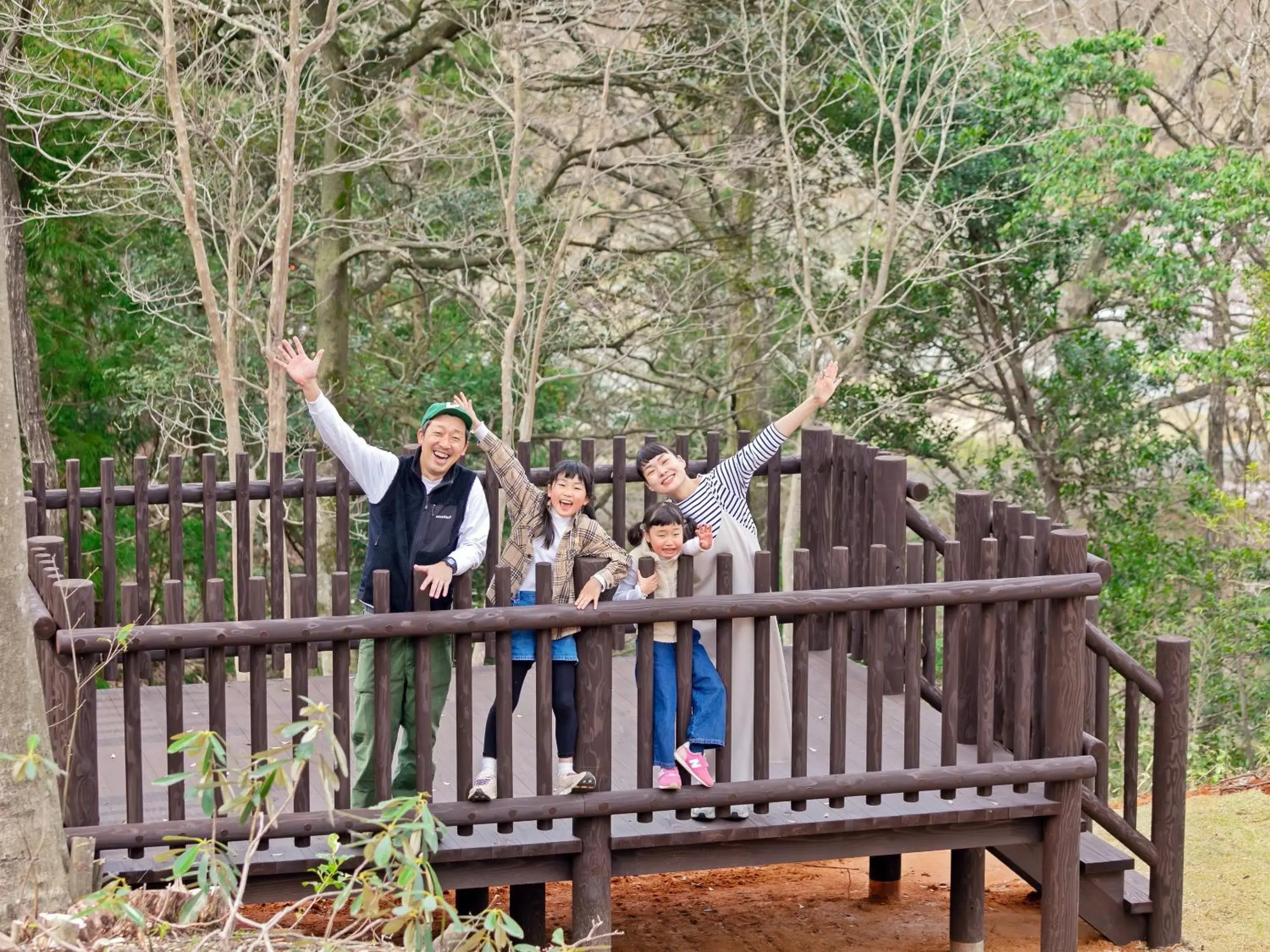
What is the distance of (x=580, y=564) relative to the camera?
5262 millimetres

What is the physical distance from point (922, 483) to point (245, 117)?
10.7 metres

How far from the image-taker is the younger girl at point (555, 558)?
17.8ft

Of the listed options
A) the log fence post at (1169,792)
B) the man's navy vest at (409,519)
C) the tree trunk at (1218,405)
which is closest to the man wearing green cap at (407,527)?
the man's navy vest at (409,519)

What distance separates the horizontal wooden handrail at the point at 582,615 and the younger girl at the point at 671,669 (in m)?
0.14

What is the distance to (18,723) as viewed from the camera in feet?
14.9

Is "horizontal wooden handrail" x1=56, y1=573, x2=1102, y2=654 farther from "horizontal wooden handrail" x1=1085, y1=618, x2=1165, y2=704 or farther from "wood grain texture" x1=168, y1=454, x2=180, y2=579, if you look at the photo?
"wood grain texture" x1=168, y1=454, x2=180, y2=579

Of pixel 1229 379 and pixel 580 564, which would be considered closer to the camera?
pixel 580 564

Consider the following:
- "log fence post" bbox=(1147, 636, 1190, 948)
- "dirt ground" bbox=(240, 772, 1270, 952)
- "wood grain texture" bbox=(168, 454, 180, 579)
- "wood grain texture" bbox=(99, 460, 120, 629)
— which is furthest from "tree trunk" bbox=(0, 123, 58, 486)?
"log fence post" bbox=(1147, 636, 1190, 948)

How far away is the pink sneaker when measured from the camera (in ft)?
18.1

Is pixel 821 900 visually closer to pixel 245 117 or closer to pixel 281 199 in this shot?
pixel 281 199

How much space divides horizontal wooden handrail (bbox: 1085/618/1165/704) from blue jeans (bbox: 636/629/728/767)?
5.27 feet

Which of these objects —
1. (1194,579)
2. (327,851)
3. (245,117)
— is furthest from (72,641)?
(1194,579)

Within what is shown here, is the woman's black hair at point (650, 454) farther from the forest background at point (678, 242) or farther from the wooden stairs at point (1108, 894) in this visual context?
the forest background at point (678, 242)

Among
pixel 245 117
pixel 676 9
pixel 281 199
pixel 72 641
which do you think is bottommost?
pixel 72 641
